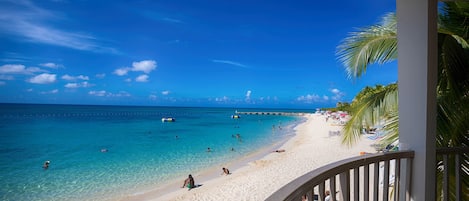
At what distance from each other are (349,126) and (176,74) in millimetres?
55882

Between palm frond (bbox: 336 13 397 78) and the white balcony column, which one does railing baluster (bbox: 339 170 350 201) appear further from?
palm frond (bbox: 336 13 397 78)

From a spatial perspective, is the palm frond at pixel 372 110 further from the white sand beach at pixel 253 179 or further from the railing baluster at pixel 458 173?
the white sand beach at pixel 253 179

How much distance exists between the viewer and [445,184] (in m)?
1.77

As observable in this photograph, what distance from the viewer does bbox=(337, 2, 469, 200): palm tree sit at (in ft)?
8.56

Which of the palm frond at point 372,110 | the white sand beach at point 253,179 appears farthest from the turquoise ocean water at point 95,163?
the palm frond at point 372,110

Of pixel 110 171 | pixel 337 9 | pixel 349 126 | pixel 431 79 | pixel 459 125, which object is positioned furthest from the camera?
pixel 337 9

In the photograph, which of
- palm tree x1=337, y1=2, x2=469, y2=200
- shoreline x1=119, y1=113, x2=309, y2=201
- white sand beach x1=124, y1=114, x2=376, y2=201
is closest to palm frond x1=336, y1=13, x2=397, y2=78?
palm tree x1=337, y1=2, x2=469, y2=200

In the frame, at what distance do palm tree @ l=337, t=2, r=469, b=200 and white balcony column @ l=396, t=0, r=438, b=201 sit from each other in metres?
0.87

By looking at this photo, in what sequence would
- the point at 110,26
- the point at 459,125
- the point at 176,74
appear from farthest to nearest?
the point at 176,74 < the point at 110,26 < the point at 459,125

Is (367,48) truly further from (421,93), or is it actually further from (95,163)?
(95,163)

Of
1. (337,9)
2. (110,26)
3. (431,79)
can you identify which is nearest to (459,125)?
(431,79)

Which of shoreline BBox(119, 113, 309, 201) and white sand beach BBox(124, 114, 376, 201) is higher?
white sand beach BBox(124, 114, 376, 201)

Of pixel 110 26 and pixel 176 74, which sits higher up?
pixel 110 26

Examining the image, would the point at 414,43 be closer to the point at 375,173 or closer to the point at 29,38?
the point at 375,173
